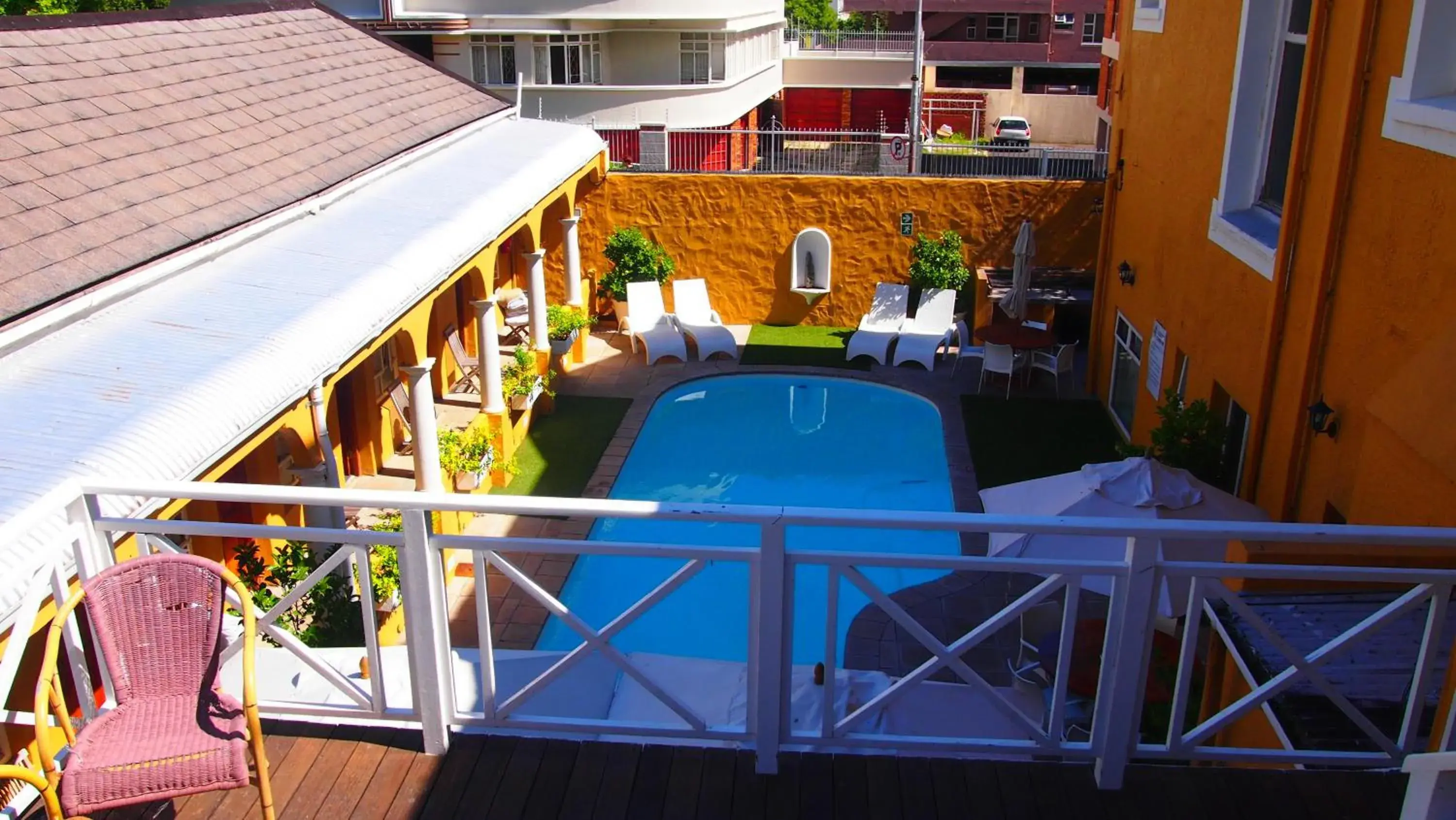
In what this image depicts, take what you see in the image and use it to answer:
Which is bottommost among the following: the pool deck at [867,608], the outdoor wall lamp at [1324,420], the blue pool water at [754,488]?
the blue pool water at [754,488]

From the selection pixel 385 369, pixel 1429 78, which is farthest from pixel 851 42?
pixel 1429 78

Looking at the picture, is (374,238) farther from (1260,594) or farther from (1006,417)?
(1006,417)

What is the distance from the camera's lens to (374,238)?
30.3 feet

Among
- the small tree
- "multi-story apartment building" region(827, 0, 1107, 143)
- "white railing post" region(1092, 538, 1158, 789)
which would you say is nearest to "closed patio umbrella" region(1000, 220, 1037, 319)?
"white railing post" region(1092, 538, 1158, 789)

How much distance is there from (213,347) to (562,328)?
10118 mm

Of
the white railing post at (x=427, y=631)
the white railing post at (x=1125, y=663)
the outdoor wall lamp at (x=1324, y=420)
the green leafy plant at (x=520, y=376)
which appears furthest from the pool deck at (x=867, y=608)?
the white railing post at (x=1125, y=663)

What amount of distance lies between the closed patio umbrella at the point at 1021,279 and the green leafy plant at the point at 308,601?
10.7 metres

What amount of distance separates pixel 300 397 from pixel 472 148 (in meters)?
7.97

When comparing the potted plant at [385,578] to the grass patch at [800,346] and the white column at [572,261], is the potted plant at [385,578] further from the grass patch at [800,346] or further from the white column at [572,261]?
the grass patch at [800,346]

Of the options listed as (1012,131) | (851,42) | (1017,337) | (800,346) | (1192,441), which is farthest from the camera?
(851,42)

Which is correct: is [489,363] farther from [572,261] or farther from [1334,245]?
[1334,245]

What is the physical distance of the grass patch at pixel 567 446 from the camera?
12.9 m

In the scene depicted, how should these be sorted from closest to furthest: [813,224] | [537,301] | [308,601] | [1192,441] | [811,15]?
[308,601] → [1192,441] → [537,301] → [813,224] → [811,15]

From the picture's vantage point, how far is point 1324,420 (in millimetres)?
7602
